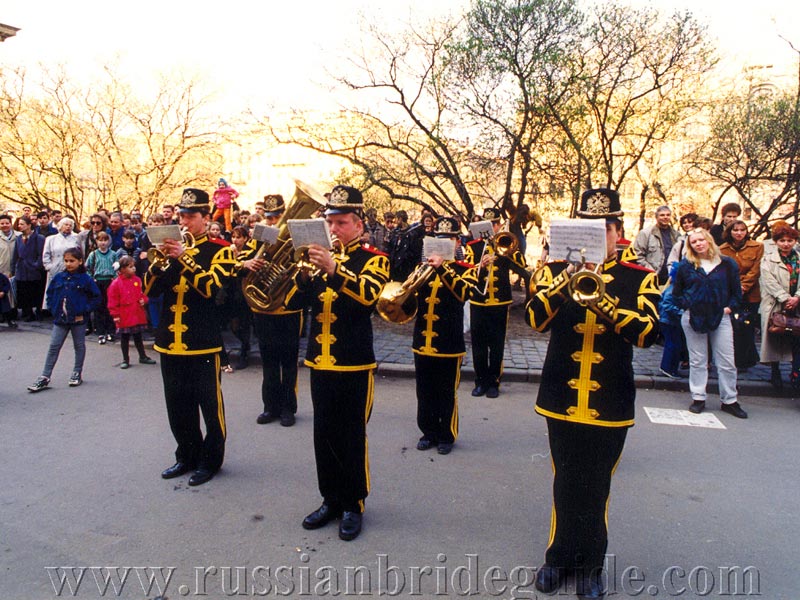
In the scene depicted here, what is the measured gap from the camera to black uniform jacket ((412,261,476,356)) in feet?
18.2

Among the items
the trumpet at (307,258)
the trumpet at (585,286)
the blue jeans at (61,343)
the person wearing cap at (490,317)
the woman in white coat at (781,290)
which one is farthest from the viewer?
the blue jeans at (61,343)

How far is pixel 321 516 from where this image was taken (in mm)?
4059

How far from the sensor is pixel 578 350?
332 cm

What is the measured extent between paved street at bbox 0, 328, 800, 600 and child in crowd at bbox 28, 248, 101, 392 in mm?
885

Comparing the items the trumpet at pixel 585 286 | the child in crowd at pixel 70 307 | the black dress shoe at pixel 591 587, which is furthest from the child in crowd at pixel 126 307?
the trumpet at pixel 585 286

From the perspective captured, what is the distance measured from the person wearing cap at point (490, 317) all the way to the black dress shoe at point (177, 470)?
3729mm

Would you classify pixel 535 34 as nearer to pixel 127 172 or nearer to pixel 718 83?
pixel 718 83

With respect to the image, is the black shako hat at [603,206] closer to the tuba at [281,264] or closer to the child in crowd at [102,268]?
the tuba at [281,264]

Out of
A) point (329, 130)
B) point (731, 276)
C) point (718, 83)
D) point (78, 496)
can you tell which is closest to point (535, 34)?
point (329, 130)

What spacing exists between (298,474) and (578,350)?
2.74 meters

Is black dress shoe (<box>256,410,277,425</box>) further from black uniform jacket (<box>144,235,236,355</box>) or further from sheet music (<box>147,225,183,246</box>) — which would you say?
sheet music (<box>147,225,183,246</box>)

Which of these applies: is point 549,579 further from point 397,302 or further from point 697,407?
point 697,407

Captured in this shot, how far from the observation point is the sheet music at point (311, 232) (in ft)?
11.2

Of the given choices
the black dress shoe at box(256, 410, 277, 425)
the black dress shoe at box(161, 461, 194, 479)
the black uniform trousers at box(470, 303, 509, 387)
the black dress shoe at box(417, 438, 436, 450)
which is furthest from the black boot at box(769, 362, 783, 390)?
the black dress shoe at box(161, 461, 194, 479)
